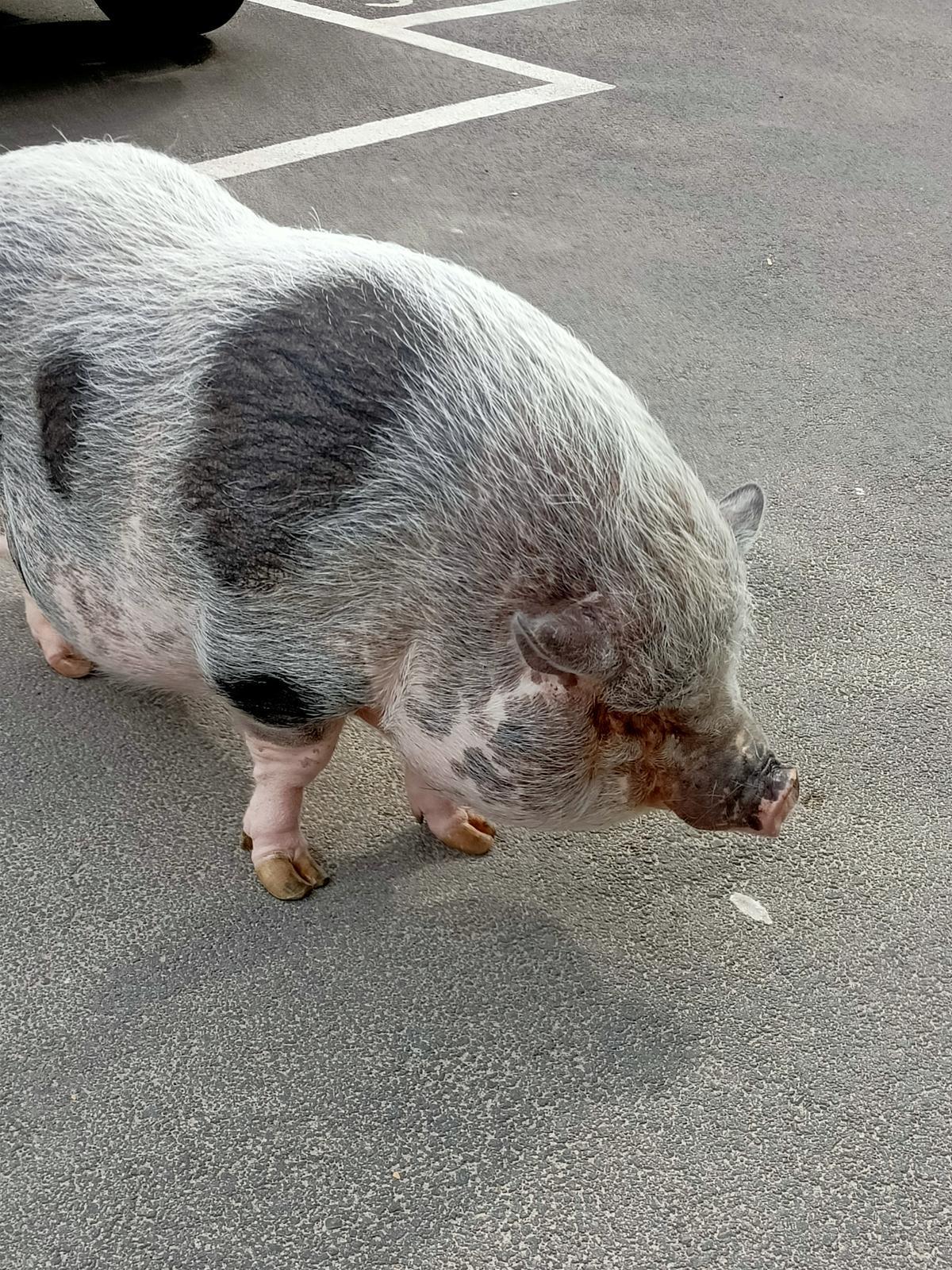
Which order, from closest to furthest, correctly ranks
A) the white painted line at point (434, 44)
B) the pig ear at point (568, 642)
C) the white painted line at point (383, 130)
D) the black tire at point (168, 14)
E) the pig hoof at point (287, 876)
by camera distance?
1. the pig ear at point (568, 642)
2. the pig hoof at point (287, 876)
3. the white painted line at point (383, 130)
4. the black tire at point (168, 14)
5. the white painted line at point (434, 44)

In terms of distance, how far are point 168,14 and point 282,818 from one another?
15.4ft

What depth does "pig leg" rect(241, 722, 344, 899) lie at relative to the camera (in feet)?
7.44

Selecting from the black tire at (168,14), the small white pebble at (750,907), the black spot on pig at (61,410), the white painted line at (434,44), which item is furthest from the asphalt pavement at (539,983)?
the black tire at (168,14)

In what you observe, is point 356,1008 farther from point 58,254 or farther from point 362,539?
point 58,254

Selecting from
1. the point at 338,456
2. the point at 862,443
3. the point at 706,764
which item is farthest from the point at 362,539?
the point at 862,443

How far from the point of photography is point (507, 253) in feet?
14.8

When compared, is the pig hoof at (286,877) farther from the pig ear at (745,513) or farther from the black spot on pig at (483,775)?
the pig ear at (745,513)

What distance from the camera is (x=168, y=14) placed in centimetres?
572

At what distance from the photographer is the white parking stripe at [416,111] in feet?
16.3

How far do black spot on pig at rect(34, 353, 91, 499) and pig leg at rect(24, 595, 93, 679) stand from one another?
2.17 feet

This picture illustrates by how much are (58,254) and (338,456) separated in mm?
731

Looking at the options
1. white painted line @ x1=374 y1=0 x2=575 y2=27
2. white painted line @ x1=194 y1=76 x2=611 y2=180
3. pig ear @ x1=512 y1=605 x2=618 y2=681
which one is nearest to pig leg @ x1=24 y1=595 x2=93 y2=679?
pig ear @ x1=512 y1=605 x2=618 y2=681

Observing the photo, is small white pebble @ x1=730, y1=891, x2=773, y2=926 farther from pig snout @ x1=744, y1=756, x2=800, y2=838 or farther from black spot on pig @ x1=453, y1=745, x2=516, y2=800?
black spot on pig @ x1=453, y1=745, x2=516, y2=800

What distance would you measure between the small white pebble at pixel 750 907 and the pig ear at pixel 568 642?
0.83 m
